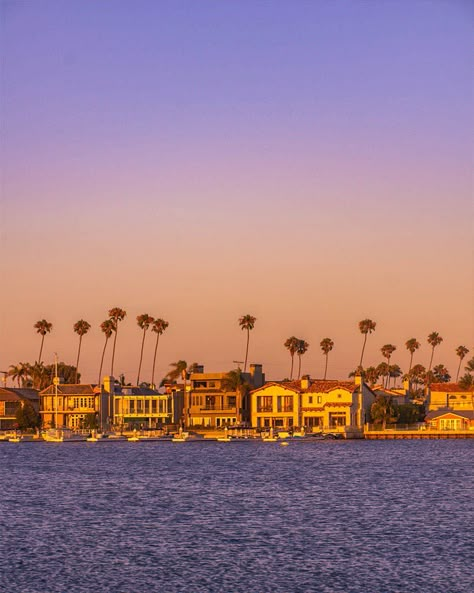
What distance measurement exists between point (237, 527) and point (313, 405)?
12931 cm

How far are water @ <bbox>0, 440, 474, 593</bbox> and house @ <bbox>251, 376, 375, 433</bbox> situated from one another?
6066cm

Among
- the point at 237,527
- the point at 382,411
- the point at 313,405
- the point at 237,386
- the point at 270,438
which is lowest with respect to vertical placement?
the point at 237,527

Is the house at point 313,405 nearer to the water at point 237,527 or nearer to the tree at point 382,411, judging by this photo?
the tree at point 382,411

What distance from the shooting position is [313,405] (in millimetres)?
195875

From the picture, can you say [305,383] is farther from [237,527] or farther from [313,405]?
[237,527]

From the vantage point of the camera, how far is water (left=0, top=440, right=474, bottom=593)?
4975 cm

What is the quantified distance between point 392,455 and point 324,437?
34.1 m

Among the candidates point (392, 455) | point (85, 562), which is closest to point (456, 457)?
point (392, 455)

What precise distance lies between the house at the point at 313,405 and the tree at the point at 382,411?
183cm

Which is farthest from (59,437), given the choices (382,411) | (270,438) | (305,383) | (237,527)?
(237,527)

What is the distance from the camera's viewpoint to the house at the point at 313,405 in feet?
634

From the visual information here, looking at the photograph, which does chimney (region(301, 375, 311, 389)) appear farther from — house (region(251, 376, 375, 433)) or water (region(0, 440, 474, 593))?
water (region(0, 440, 474, 593))

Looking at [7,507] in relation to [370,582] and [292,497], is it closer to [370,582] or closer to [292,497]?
[292,497]

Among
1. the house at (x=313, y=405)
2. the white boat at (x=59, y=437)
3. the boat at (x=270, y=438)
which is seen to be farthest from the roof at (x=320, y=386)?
the white boat at (x=59, y=437)
